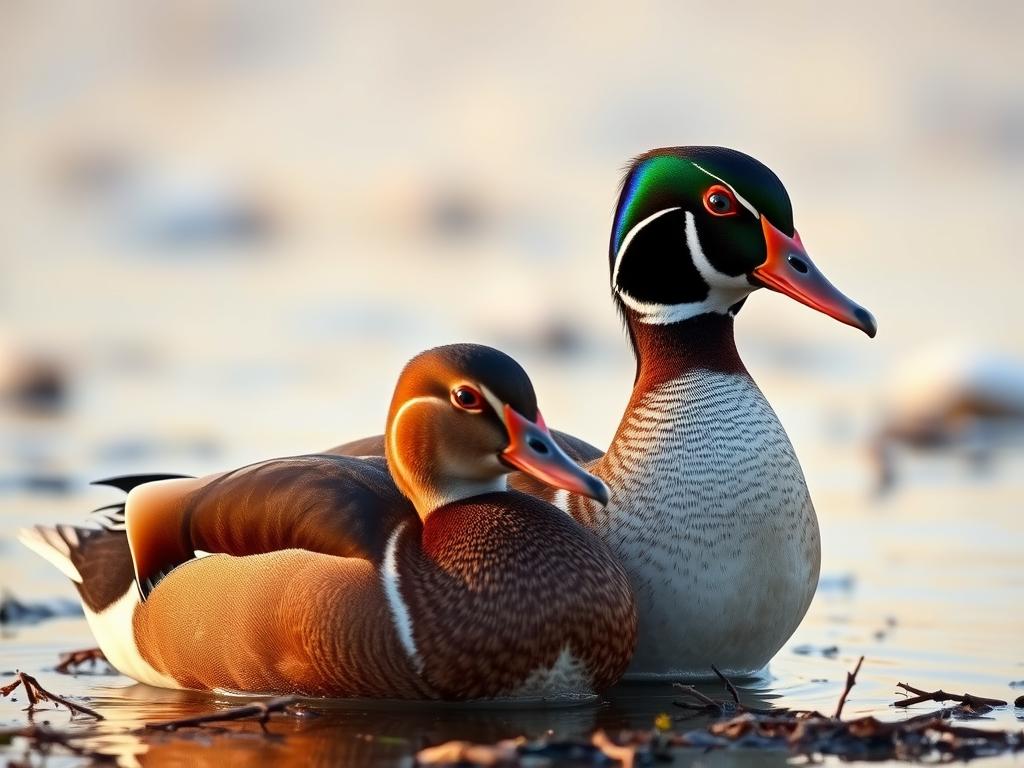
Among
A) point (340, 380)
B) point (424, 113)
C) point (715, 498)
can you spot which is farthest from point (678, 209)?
point (424, 113)

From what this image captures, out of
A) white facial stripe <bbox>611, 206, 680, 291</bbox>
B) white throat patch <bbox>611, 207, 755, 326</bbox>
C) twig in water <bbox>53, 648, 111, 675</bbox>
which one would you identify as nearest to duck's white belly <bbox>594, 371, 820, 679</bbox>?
white throat patch <bbox>611, 207, 755, 326</bbox>

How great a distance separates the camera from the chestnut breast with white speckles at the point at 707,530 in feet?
23.8

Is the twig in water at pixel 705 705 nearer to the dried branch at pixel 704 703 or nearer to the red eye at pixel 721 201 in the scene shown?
the dried branch at pixel 704 703

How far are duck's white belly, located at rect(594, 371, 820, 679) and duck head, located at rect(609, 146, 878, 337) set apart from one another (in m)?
0.37

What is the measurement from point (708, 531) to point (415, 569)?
113 cm

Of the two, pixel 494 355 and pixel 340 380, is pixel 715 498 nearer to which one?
pixel 494 355

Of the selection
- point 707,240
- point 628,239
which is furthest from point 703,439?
point 628,239

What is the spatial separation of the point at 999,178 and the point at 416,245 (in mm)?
6501

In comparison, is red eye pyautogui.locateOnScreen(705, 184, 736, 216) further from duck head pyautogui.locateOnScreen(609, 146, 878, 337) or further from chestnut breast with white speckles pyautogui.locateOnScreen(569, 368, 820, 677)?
chestnut breast with white speckles pyautogui.locateOnScreen(569, 368, 820, 677)

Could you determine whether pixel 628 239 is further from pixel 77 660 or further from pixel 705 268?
pixel 77 660

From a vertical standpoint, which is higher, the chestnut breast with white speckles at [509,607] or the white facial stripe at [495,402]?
the white facial stripe at [495,402]


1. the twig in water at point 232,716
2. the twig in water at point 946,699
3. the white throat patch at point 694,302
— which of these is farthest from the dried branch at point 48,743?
the white throat patch at point 694,302

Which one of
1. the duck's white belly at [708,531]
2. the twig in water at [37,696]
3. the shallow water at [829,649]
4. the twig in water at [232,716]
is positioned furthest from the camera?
the duck's white belly at [708,531]

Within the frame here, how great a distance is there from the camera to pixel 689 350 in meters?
7.66
